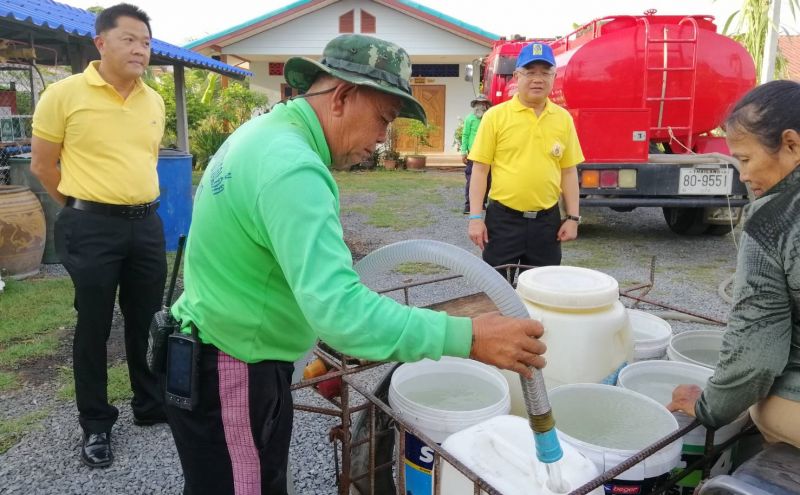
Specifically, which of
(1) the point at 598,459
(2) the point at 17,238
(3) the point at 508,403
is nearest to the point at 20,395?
(2) the point at 17,238

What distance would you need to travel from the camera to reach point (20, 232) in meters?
6.05

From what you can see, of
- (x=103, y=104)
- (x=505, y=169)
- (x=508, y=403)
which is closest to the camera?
(x=508, y=403)

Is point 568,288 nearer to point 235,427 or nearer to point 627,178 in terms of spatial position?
point 235,427

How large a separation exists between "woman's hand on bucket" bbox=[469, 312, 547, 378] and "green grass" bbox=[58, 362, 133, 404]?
9.93 ft

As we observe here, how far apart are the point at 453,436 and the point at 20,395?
3.25 m

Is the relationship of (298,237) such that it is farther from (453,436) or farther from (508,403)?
(508,403)

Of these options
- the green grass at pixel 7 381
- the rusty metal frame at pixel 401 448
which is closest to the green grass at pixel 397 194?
the green grass at pixel 7 381

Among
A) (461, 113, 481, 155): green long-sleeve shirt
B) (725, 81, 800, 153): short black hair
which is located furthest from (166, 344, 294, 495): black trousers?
(461, 113, 481, 155): green long-sleeve shirt

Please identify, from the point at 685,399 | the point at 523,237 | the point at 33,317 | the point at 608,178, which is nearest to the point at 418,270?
the point at 608,178

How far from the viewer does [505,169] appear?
3633 millimetres

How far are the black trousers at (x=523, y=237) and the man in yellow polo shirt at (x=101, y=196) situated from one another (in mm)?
1866

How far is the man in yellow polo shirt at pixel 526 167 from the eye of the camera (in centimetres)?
357

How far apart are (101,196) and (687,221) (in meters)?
7.27

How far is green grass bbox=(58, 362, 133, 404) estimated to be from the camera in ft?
12.1
